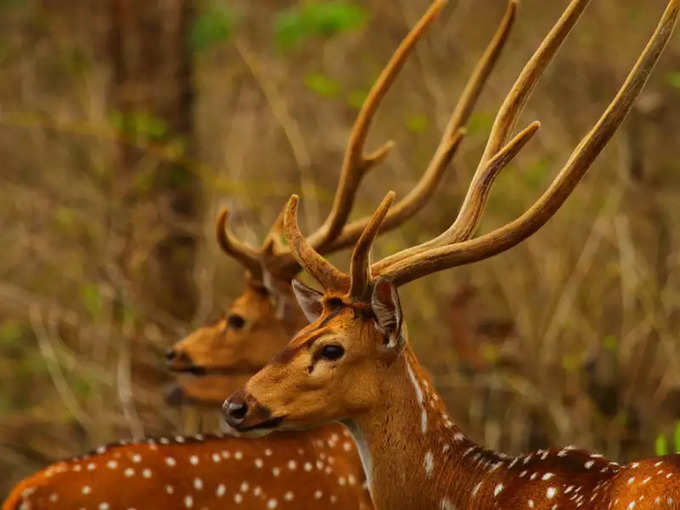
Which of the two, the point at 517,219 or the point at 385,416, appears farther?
the point at 517,219

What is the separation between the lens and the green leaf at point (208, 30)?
29.2ft

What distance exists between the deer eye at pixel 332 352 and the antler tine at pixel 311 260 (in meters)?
0.23

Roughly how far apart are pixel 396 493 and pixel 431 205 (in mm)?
4786

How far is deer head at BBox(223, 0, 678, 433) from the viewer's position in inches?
141

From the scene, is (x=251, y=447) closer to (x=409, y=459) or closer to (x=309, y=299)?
(x=309, y=299)

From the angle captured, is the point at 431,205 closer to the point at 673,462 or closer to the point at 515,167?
the point at 515,167

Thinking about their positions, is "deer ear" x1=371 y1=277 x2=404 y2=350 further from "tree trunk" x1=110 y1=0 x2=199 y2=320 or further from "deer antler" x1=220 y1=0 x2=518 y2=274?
"tree trunk" x1=110 y1=0 x2=199 y2=320

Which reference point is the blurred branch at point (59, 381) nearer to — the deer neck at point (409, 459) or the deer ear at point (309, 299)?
the deer ear at point (309, 299)

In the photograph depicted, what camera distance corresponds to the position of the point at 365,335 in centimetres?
364

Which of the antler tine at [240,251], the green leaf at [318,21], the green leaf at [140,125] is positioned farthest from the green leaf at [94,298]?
the antler tine at [240,251]

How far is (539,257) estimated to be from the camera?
8.07 m

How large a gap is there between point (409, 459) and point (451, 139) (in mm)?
1803

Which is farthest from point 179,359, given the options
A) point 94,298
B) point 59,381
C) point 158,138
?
point 158,138

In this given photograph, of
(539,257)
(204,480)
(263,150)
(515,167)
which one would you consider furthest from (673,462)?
(263,150)
